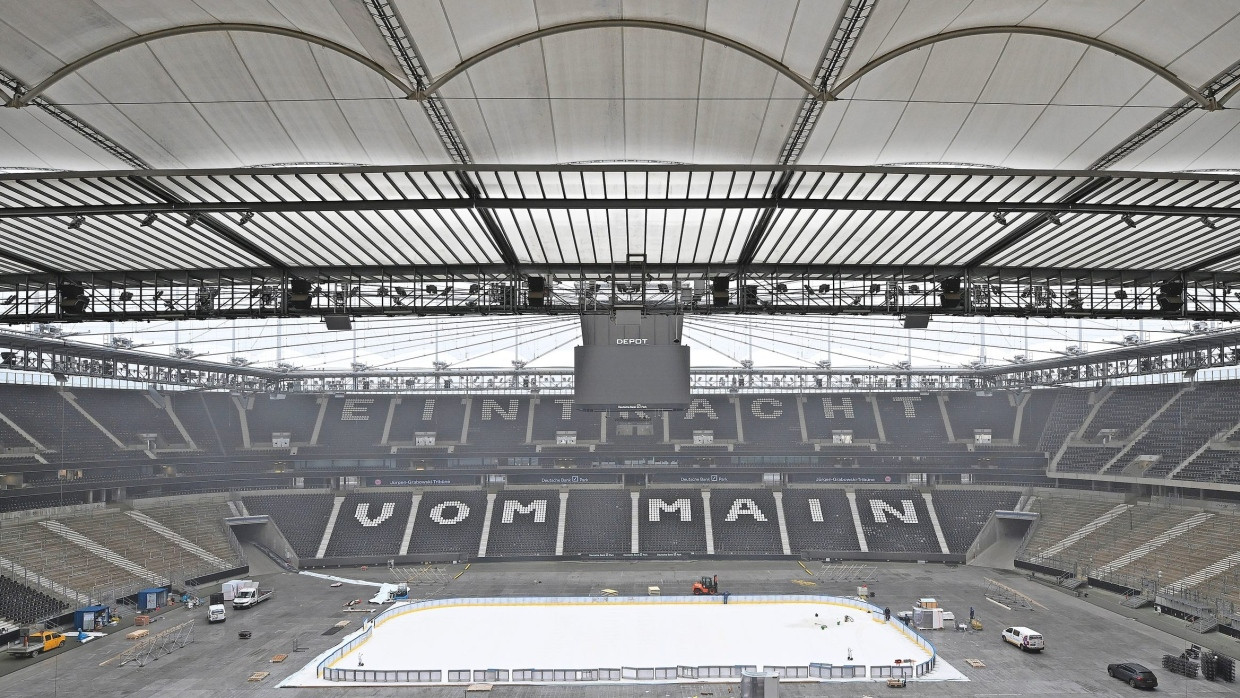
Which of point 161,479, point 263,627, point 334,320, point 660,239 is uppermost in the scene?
point 660,239

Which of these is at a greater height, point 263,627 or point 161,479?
point 161,479

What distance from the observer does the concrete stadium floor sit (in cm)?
2525

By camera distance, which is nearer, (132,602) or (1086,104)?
(1086,104)

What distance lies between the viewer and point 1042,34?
1197 centimetres

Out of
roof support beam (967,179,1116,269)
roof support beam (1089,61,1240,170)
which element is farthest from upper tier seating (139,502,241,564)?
roof support beam (1089,61,1240,170)

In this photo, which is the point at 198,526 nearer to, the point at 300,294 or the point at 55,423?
A: the point at 55,423

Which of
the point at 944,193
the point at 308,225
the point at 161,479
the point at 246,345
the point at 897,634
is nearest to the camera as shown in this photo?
the point at 944,193

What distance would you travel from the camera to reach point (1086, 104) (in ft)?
45.1

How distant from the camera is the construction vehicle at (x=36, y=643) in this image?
29266mm

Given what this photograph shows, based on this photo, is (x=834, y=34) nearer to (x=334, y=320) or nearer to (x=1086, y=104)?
(x=1086, y=104)

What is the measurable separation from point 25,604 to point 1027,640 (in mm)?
41528

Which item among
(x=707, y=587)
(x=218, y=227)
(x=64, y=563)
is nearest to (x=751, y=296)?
(x=218, y=227)

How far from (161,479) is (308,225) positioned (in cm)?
3731

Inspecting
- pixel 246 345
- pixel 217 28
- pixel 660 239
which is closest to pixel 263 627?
pixel 246 345
